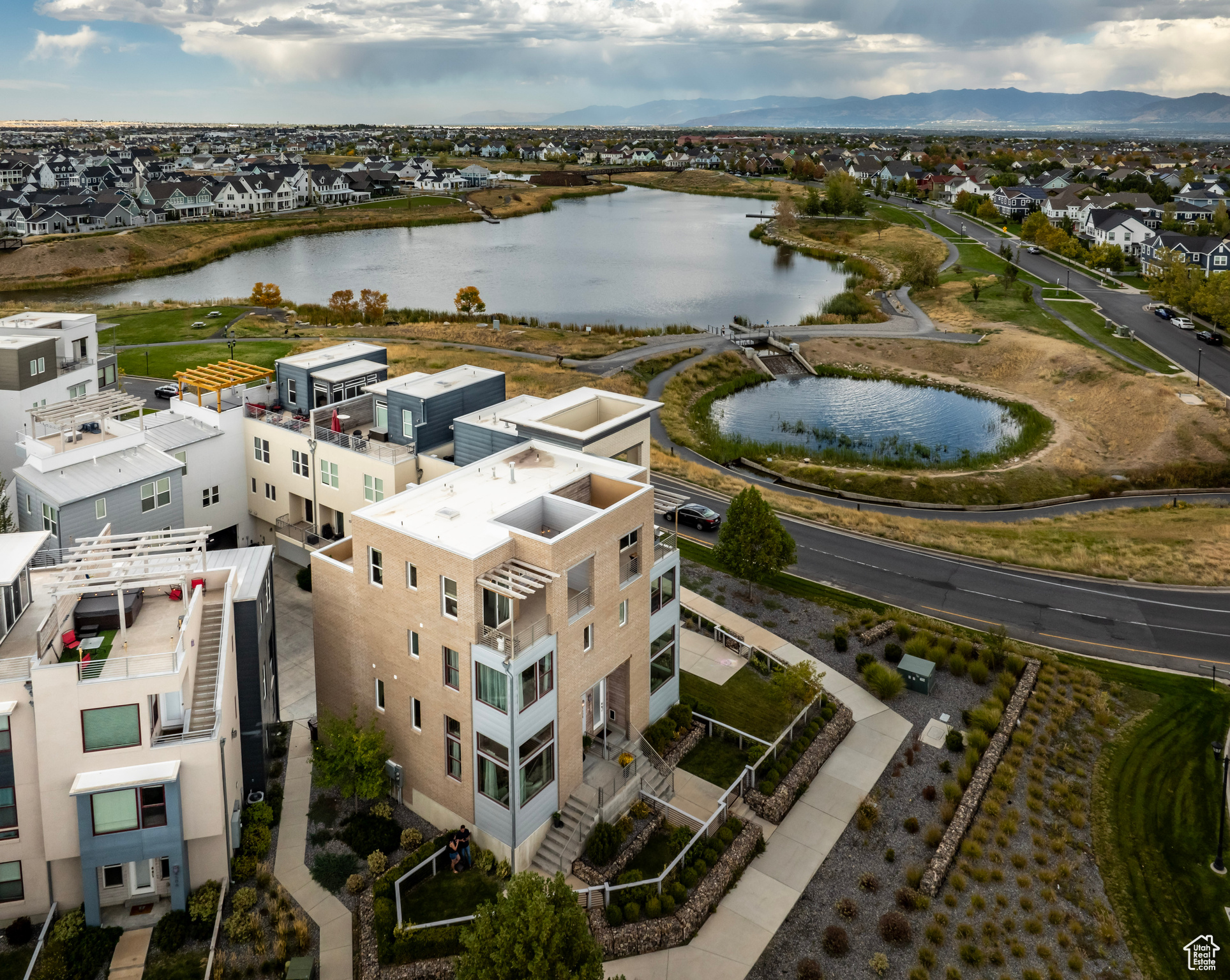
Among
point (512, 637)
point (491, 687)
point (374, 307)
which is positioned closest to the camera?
point (512, 637)

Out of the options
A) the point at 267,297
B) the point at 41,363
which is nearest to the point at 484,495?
the point at 41,363

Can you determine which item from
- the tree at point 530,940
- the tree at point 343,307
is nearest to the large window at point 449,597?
the tree at point 530,940

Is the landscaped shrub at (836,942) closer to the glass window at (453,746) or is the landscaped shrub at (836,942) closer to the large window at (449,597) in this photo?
the glass window at (453,746)

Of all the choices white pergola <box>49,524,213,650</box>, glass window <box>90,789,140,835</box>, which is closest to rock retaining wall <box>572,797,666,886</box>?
glass window <box>90,789,140,835</box>

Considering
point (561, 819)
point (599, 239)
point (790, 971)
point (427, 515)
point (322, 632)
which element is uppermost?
point (599, 239)

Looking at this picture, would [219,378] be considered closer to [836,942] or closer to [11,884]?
[11,884]

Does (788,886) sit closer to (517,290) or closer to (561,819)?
(561,819)

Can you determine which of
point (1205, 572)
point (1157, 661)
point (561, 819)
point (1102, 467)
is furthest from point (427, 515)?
point (1102, 467)
